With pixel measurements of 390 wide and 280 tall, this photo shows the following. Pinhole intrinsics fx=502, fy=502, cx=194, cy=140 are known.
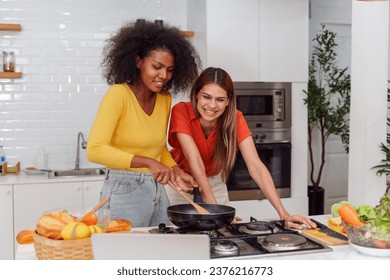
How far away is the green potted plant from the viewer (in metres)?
4.29

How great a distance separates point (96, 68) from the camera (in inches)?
166

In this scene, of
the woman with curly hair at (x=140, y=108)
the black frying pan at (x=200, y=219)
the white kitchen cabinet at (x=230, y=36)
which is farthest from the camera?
the white kitchen cabinet at (x=230, y=36)

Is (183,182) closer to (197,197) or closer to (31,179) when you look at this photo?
(197,197)

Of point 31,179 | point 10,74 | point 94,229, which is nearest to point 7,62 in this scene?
point 10,74

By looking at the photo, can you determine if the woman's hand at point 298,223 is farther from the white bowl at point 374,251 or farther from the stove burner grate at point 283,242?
the white bowl at point 374,251

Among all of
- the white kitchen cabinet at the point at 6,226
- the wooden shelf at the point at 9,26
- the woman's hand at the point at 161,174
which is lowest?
the white kitchen cabinet at the point at 6,226

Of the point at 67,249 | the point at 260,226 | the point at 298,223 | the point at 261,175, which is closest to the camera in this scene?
the point at 67,249

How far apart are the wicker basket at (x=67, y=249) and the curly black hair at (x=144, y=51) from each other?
1.05m

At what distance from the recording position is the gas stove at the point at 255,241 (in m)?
1.70

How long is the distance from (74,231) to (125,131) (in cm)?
86

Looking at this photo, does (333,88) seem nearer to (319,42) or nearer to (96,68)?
(319,42)

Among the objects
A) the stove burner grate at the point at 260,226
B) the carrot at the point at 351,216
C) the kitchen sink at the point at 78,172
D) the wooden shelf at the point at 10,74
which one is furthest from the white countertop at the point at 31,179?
the carrot at the point at 351,216

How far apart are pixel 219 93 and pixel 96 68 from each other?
81.3 inches

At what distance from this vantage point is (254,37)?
3.95m
